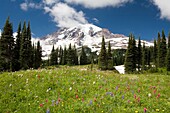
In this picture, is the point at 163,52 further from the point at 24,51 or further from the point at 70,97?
the point at 70,97

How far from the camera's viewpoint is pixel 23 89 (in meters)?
12.0

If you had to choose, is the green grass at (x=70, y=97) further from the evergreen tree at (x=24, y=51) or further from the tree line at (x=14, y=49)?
the evergreen tree at (x=24, y=51)

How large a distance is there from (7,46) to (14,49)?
30.0 ft

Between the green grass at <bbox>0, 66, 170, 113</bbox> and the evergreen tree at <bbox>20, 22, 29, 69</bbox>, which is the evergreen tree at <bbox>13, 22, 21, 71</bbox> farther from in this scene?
the green grass at <bbox>0, 66, 170, 113</bbox>

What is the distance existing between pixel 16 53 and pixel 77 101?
65.9m

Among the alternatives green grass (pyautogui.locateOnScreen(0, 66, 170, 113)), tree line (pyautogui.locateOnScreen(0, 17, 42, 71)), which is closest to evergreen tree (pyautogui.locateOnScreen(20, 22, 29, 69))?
tree line (pyautogui.locateOnScreen(0, 17, 42, 71))

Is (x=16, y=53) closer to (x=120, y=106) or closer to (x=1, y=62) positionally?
(x=1, y=62)

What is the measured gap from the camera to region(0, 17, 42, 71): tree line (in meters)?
60.1

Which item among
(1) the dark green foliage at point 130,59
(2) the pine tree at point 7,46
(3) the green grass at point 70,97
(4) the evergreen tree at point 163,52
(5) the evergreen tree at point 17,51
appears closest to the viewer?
(3) the green grass at point 70,97

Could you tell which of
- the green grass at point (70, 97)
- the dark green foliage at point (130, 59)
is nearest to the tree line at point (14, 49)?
the dark green foliage at point (130, 59)

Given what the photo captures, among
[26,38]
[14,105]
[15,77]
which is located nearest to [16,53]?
[26,38]

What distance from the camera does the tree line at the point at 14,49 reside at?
6006 cm

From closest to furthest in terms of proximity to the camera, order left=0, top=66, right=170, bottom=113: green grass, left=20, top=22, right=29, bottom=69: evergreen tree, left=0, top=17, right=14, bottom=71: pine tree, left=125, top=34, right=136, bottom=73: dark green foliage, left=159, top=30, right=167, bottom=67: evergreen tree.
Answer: left=0, top=66, right=170, bottom=113: green grass, left=0, top=17, right=14, bottom=71: pine tree, left=20, top=22, right=29, bottom=69: evergreen tree, left=125, top=34, right=136, bottom=73: dark green foliage, left=159, top=30, right=167, bottom=67: evergreen tree

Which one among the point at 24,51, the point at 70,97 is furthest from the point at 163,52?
the point at 70,97
